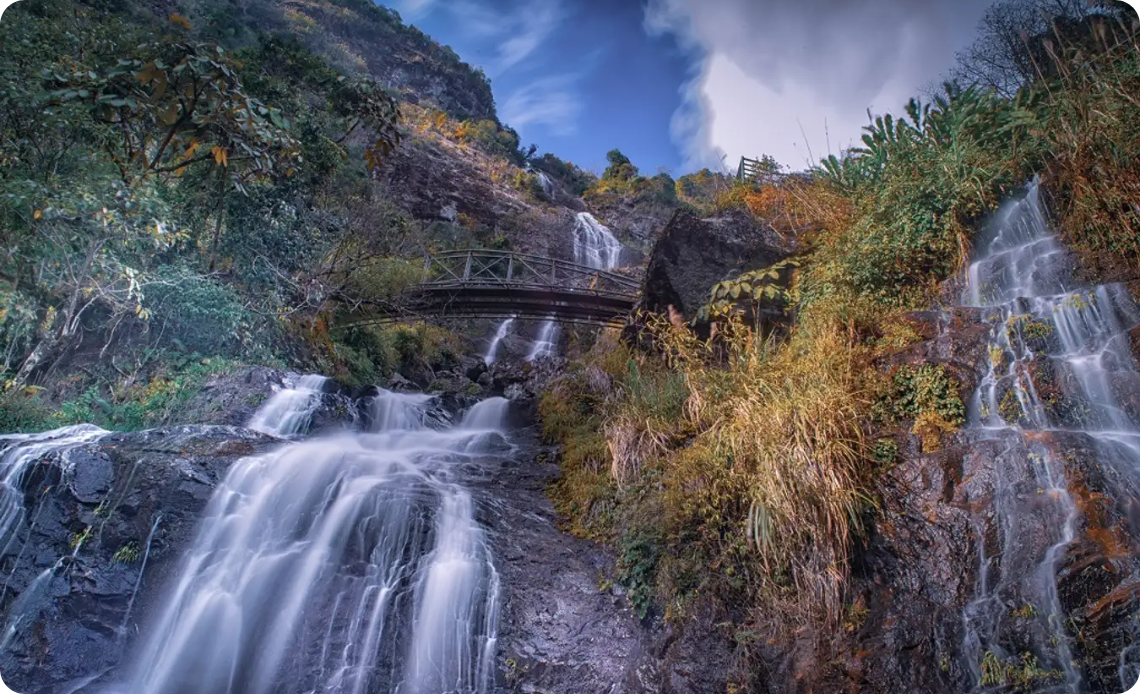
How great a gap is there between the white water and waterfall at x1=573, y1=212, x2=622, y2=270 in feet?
46.5

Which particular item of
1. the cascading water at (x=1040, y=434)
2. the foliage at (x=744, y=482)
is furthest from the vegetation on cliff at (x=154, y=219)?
the cascading water at (x=1040, y=434)

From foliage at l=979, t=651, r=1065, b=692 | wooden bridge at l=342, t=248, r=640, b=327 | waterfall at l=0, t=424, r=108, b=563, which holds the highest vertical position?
wooden bridge at l=342, t=248, r=640, b=327

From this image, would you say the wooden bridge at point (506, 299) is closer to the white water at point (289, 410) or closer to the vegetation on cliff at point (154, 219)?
the vegetation on cliff at point (154, 219)

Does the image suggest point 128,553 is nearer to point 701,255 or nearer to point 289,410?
point 289,410

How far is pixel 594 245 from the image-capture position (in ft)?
74.9

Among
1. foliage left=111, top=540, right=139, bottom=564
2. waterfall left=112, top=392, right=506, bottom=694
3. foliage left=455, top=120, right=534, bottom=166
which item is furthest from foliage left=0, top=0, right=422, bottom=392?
foliage left=455, top=120, right=534, bottom=166

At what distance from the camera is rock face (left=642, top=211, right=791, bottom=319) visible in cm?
698

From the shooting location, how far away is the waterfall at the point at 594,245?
2198 cm

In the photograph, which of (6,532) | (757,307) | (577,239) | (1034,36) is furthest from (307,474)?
(577,239)

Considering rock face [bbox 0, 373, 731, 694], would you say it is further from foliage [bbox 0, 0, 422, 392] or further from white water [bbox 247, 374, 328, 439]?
white water [bbox 247, 374, 328, 439]

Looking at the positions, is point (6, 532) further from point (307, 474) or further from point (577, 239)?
point (577, 239)

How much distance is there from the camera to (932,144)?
19.2 ft

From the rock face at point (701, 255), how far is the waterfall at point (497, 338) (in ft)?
34.7

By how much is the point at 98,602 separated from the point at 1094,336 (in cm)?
713
